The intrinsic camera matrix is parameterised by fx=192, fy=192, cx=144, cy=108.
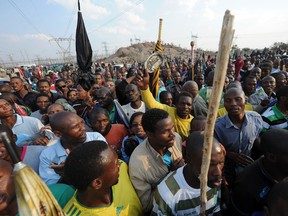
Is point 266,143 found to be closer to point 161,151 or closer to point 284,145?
point 284,145

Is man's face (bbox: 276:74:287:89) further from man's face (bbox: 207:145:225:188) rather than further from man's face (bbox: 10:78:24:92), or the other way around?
man's face (bbox: 10:78:24:92)

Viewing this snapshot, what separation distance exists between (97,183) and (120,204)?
13.5 inches

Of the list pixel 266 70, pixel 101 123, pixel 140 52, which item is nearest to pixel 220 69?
pixel 101 123

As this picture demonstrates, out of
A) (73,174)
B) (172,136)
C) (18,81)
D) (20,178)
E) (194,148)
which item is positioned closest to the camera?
(20,178)

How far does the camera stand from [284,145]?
64.0 inches

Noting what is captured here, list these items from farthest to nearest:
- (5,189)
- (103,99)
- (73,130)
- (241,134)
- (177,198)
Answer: (103,99) → (241,134) → (73,130) → (177,198) → (5,189)

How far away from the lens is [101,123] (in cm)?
294

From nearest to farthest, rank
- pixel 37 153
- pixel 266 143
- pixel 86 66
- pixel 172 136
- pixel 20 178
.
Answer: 1. pixel 20 178
2. pixel 266 143
3. pixel 172 136
4. pixel 37 153
5. pixel 86 66

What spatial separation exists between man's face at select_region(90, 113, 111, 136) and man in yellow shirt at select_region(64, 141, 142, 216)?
139 cm

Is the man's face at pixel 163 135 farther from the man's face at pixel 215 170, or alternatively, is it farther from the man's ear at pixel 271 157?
the man's ear at pixel 271 157

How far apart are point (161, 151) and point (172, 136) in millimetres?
205

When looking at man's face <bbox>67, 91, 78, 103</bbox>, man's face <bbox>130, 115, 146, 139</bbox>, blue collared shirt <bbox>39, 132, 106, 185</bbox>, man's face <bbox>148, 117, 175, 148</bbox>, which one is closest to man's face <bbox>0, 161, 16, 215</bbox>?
blue collared shirt <bbox>39, 132, 106, 185</bbox>

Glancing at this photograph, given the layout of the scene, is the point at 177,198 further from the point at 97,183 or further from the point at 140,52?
the point at 140,52

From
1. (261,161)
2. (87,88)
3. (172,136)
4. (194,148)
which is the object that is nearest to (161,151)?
(172,136)
